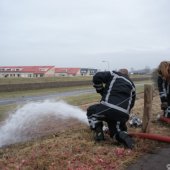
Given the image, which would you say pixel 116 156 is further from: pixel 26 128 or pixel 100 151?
pixel 26 128

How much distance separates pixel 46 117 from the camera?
13.7 metres

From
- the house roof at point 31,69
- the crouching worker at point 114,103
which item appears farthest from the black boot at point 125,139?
the house roof at point 31,69

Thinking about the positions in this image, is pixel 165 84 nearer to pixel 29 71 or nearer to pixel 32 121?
pixel 32 121

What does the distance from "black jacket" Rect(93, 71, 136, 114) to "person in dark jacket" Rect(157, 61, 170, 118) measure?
5.84ft

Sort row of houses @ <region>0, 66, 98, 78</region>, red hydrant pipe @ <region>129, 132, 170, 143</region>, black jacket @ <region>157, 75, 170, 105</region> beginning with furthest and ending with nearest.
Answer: row of houses @ <region>0, 66, 98, 78</region> < black jacket @ <region>157, 75, 170, 105</region> < red hydrant pipe @ <region>129, 132, 170, 143</region>

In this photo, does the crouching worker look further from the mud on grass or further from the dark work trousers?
the mud on grass

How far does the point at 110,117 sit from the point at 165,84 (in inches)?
121

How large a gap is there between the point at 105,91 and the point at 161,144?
1.62m

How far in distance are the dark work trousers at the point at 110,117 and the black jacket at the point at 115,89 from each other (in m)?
0.09

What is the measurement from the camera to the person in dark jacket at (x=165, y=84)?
9.23 m

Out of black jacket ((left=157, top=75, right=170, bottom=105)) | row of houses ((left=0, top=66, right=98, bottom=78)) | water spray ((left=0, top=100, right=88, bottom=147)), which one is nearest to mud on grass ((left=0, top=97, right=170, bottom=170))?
water spray ((left=0, top=100, right=88, bottom=147))

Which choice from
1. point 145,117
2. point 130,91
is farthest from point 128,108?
point 145,117

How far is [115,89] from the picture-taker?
766 centimetres

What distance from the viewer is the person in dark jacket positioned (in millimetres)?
9234
